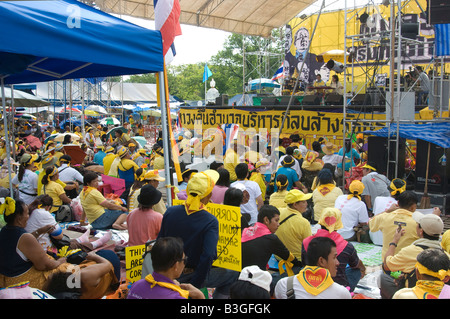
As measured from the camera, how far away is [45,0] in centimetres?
376

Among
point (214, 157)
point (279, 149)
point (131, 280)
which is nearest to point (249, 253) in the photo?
point (131, 280)

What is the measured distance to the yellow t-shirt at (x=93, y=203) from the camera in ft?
22.8

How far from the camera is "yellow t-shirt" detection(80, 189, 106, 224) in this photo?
694 centimetres

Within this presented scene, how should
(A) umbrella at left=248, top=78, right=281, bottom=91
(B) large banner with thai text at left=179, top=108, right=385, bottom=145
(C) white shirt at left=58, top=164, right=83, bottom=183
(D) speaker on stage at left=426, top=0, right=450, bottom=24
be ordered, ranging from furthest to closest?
(A) umbrella at left=248, top=78, right=281, bottom=91 < (B) large banner with thai text at left=179, top=108, right=385, bottom=145 < (C) white shirt at left=58, top=164, right=83, bottom=183 < (D) speaker on stage at left=426, top=0, right=450, bottom=24

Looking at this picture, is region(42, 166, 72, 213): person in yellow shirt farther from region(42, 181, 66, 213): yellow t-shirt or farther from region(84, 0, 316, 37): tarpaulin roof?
region(84, 0, 316, 37): tarpaulin roof

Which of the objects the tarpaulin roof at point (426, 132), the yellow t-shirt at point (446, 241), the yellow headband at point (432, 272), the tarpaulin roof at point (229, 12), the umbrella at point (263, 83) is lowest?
the yellow t-shirt at point (446, 241)

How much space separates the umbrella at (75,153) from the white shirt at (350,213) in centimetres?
724

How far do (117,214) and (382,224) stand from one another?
426 centimetres

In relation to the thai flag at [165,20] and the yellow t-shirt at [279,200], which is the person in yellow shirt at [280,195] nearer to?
the yellow t-shirt at [279,200]

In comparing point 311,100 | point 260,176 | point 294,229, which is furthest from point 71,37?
point 311,100

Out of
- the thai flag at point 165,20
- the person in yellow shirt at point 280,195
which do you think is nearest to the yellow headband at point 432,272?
the thai flag at point 165,20

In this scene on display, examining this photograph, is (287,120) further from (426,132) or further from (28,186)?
(28,186)

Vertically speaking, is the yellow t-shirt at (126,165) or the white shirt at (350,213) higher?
the yellow t-shirt at (126,165)

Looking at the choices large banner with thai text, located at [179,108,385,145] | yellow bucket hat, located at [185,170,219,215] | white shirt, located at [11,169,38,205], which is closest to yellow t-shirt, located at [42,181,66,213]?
white shirt, located at [11,169,38,205]
